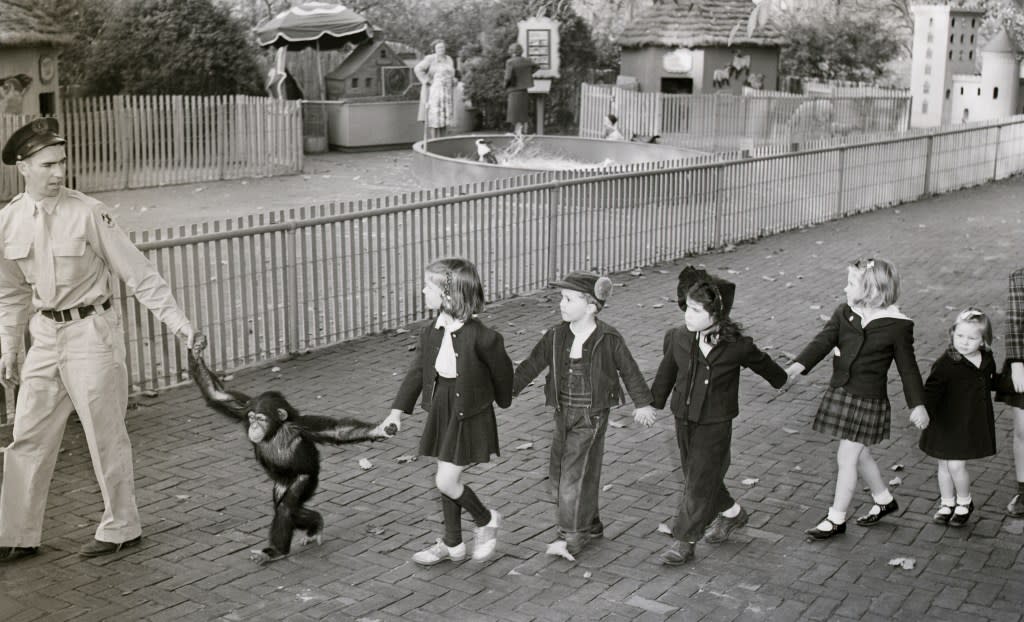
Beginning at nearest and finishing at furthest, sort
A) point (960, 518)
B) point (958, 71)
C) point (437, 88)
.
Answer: point (960, 518) → point (437, 88) → point (958, 71)

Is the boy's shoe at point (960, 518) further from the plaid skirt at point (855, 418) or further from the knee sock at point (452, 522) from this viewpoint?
the knee sock at point (452, 522)

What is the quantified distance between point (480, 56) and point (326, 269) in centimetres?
2476

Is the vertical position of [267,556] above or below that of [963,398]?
below

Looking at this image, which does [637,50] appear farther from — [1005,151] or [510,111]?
[1005,151]

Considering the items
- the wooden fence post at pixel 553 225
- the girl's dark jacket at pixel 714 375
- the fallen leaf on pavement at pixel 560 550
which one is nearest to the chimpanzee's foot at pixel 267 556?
the fallen leaf on pavement at pixel 560 550

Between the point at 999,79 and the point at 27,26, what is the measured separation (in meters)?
21.1

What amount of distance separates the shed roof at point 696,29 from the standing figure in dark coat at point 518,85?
23.5ft

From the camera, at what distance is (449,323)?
5992mm

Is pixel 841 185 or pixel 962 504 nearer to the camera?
pixel 962 504

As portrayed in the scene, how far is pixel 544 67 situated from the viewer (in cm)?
3023

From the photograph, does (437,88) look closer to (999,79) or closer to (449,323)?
(999,79)

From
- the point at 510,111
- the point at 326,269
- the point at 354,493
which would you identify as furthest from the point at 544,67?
the point at 354,493

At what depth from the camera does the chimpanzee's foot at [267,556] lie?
615 centimetres

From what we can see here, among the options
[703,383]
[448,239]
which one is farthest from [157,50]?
[703,383]
